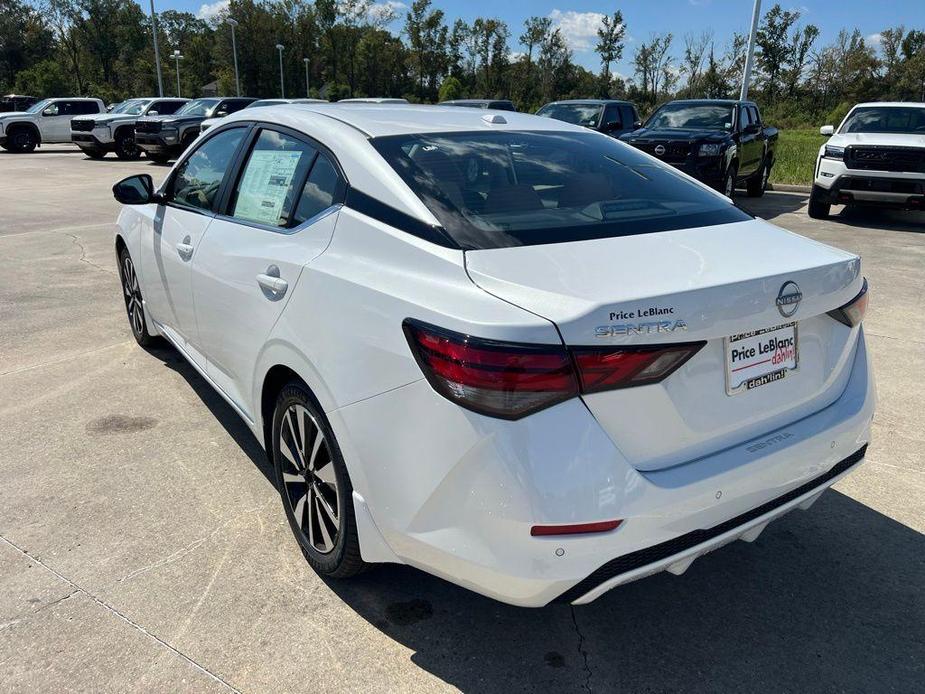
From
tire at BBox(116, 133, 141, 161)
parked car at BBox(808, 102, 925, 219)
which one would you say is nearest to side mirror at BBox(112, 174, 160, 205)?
parked car at BBox(808, 102, 925, 219)

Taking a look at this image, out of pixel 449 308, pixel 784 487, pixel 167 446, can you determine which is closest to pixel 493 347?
pixel 449 308

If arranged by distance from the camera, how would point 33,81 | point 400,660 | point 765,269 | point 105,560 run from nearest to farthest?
point 765,269 < point 400,660 < point 105,560 < point 33,81

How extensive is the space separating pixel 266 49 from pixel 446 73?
690 inches

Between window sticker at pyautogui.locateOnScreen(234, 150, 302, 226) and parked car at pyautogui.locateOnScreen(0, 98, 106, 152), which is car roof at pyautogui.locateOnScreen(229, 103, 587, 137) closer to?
window sticker at pyautogui.locateOnScreen(234, 150, 302, 226)

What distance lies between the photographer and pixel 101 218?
11.6 meters

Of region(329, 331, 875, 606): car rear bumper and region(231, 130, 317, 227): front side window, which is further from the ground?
region(231, 130, 317, 227): front side window

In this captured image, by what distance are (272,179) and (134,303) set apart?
2.64 metres

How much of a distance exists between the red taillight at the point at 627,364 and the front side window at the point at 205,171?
2336mm

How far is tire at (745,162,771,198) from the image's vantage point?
14.3 meters

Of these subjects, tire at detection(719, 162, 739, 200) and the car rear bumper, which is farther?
tire at detection(719, 162, 739, 200)

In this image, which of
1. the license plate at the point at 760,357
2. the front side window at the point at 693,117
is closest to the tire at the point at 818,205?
the front side window at the point at 693,117

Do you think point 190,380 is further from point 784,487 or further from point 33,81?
point 33,81

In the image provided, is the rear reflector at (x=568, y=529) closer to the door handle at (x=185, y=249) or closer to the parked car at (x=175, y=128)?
the door handle at (x=185, y=249)

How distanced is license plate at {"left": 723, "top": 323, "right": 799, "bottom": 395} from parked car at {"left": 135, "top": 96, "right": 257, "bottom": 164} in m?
20.4
